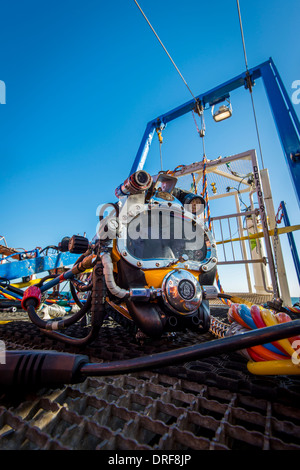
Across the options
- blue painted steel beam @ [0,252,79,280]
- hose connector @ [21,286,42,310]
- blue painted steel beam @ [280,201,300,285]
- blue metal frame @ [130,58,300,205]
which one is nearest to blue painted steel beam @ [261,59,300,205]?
blue metal frame @ [130,58,300,205]

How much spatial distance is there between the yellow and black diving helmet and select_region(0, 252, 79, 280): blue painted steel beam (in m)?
3.83

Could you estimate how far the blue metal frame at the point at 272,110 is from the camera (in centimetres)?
396

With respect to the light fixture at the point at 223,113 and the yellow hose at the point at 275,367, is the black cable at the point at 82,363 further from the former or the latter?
the light fixture at the point at 223,113

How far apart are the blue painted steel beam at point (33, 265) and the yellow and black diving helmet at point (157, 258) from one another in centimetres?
383

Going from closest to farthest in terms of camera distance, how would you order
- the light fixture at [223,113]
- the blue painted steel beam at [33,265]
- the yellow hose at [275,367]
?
the yellow hose at [275,367]
the blue painted steel beam at [33,265]
the light fixture at [223,113]

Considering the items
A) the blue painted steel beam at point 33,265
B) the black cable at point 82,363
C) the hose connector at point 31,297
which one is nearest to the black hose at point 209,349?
the black cable at point 82,363

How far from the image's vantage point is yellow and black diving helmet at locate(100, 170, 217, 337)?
4.56 feet

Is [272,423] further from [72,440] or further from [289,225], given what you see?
[289,225]

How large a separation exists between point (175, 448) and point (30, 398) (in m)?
0.66

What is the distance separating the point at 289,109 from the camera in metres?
4.43

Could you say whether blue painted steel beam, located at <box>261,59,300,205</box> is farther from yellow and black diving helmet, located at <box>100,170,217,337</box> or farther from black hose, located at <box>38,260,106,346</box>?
black hose, located at <box>38,260,106,346</box>

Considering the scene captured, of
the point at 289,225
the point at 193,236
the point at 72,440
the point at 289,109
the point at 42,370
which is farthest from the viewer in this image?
the point at 289,109

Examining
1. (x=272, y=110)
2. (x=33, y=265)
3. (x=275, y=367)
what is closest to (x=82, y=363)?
(x=275, y=367)
